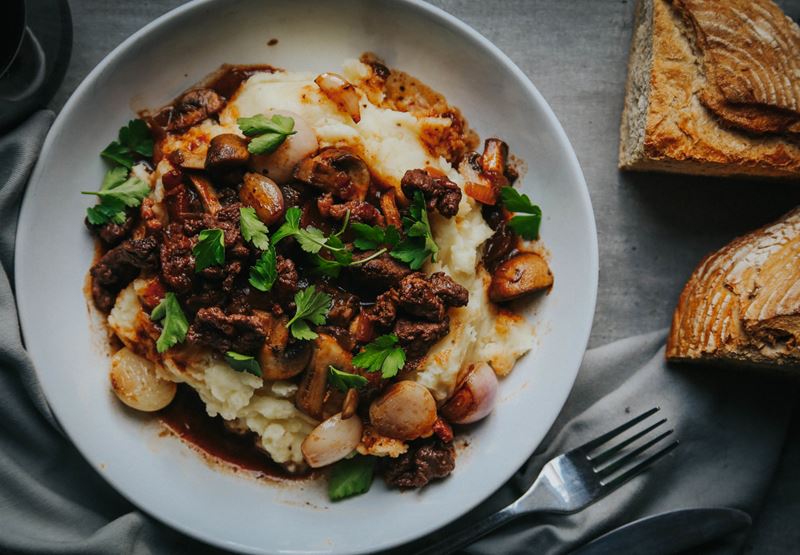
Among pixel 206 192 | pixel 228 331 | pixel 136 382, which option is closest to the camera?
pixel 228 331

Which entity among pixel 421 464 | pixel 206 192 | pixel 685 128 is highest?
pixel 685 128

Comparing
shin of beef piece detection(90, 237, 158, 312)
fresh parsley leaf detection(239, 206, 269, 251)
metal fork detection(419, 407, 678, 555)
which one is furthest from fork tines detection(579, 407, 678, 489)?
shin of beef piece detection(90, 237, 158, 312)

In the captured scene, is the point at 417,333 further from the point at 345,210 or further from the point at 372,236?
the point at 345,210

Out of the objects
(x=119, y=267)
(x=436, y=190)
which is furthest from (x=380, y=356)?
(x=119, y=267)

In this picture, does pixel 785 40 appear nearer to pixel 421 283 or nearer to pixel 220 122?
pixel 421 283

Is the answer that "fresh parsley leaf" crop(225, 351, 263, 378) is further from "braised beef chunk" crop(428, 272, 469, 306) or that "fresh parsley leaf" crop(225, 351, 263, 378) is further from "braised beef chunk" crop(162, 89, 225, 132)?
"braised beef chunk" crop(162, 89, 225, 132)
